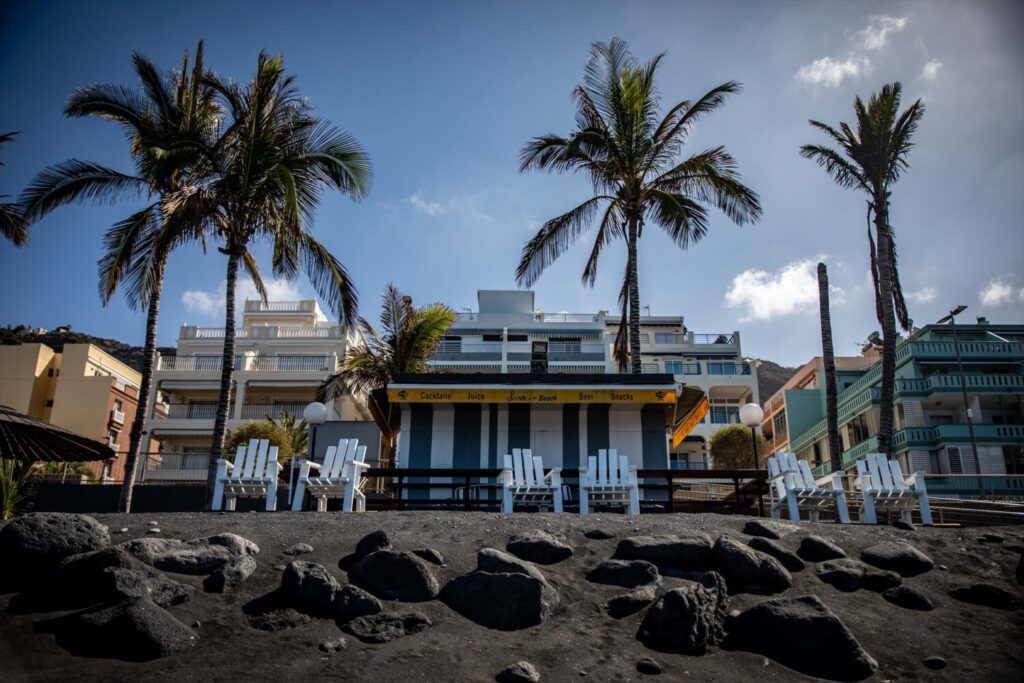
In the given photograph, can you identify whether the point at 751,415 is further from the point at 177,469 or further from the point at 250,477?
the point at 177,469

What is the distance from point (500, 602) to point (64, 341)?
256ft

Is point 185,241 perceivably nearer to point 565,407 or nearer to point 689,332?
point 565,407

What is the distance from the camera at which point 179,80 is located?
18.1 m

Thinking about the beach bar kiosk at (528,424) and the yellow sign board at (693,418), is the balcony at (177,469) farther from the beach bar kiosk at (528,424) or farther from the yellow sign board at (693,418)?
the yellow sign board at (693,418)

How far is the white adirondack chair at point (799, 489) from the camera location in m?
10.9

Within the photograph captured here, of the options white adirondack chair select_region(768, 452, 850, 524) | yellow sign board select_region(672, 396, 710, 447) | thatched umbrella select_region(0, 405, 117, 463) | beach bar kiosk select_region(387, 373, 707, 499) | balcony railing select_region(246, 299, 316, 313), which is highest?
balcony railing select_region(246, 299, 316, 313)

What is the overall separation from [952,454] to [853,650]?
35.4m

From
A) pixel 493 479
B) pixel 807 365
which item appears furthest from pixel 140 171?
pixel 807 365

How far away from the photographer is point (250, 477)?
11.4 m

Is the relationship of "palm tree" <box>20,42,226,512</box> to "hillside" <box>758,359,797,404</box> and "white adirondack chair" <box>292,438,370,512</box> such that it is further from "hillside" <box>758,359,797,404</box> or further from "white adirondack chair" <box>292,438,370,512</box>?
"hillside" <box>758,359,797,404</box>

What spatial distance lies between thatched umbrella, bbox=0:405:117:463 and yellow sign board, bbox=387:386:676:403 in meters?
5.29

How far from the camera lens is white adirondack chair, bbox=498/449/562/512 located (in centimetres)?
1145

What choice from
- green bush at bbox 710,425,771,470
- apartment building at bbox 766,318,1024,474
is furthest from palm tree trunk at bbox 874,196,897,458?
apartment building at bbox 766,318,1024,474

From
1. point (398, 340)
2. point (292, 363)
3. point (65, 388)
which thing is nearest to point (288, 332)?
point (292, 363)
